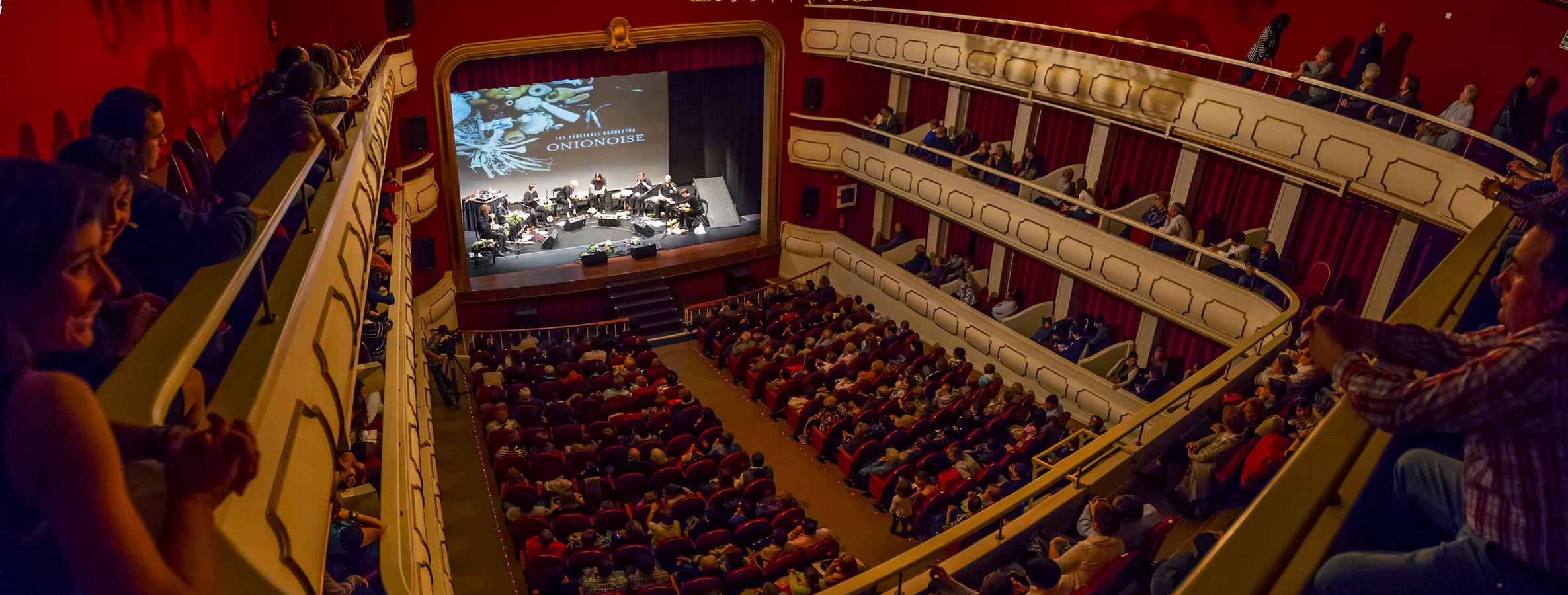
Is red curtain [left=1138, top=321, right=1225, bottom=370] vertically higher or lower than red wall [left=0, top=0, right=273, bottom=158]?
lower

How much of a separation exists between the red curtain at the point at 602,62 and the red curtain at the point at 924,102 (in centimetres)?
300

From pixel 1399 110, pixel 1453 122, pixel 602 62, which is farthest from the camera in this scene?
pixel 602 62

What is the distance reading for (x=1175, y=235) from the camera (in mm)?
10977

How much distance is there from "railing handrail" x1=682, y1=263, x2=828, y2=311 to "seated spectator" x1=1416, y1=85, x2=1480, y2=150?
10192 mm

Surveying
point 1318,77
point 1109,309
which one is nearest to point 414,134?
point 1109,309

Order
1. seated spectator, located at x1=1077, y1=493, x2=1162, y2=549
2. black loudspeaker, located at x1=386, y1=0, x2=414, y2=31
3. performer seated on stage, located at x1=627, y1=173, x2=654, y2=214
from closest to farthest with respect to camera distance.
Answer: seated spectator, located at x1=1077, y1=493, x2=1162, y2=549 → black loudspeaker, located at x1=386, y1=0, x2=414, y2=31 → performer seated on stage, located at x1=627, y1=173, x2=654, y2=214

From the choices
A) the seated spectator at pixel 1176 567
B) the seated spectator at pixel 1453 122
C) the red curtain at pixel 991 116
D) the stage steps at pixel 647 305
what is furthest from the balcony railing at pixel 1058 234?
the seated spectator at pixel 1176 567

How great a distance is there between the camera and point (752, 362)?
13.7 meters

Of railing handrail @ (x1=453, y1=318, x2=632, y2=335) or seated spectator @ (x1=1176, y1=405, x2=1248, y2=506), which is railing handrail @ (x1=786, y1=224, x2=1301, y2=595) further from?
railing handrail @ (x1=453, y1=318, x2=632, y2=335)

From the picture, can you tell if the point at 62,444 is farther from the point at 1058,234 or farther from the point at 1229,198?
the point at 1229,198

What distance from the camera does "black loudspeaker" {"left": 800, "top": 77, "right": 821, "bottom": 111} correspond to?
1619 cm

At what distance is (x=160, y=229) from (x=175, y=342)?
82 cm

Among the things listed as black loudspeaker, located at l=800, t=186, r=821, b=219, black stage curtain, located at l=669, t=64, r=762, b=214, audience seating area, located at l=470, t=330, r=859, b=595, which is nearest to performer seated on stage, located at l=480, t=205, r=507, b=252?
black stage curtain, located at l=669, t=64, r=762, b=214

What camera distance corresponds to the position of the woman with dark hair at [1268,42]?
405 inches
